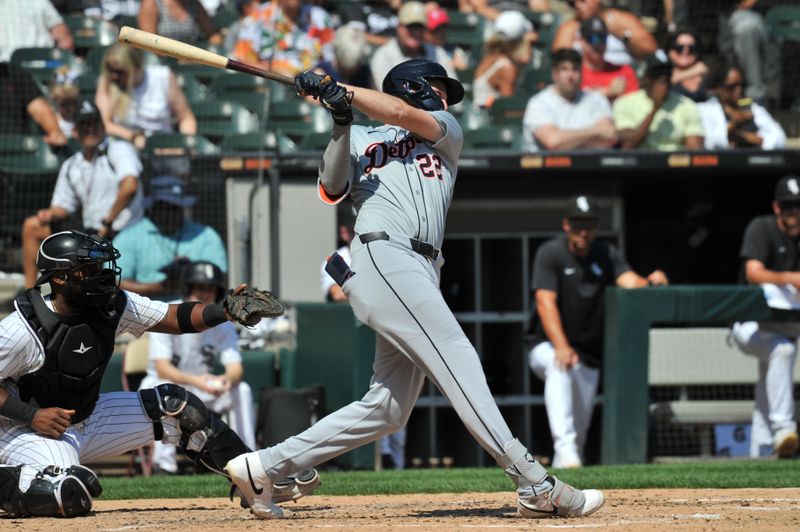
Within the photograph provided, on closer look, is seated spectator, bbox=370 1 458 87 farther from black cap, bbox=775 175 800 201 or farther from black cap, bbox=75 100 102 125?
black cap, bbox=775 175 800 201

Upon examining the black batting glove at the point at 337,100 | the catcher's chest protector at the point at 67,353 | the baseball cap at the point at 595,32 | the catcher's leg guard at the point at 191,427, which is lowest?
the catcher's leg guard at the point at 191,427

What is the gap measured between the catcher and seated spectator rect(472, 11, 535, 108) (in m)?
5.70

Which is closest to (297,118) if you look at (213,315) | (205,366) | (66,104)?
(66,104)

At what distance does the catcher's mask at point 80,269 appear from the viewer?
15.8 feet

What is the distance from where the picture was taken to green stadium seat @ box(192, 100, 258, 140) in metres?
9.74

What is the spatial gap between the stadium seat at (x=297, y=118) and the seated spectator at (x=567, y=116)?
1.52 metres

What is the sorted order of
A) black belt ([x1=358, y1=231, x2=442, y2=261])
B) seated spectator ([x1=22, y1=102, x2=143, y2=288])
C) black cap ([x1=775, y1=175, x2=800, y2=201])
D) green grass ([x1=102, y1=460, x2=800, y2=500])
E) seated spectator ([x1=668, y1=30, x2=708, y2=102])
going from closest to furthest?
black belt ([x1=358, y1=231, x2=442, y2=261]), green grass ([x1=102, y1=460, x2=800, y2=500]), black cap ([x1=775, y1=175, x2=800, y2=201]), seated spectator ([x1=22, y1=102, x2=143, y2=288]), seated spectator ([x1=668, y1=30, x2=708, y2=102])

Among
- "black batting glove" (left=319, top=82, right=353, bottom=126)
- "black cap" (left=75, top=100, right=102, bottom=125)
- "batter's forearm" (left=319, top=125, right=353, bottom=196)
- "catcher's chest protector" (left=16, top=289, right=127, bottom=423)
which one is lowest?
"catcher's chest protector" (left=16, top=289, right=127, bottom=423)

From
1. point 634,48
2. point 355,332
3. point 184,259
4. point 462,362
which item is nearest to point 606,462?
point 355,332

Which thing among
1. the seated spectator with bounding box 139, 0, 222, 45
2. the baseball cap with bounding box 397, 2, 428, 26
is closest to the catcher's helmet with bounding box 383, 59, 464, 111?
the baseball cap with bounding box 397, 2, 428, 26

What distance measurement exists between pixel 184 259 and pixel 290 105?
2029mm

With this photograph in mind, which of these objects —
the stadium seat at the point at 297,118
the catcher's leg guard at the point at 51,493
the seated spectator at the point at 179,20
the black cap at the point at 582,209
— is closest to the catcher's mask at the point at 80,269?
the catcher's leg guard at the point at 51,493

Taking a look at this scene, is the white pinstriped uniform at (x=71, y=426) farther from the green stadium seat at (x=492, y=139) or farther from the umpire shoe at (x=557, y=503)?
the green stadium seat at (x=492, y=139)

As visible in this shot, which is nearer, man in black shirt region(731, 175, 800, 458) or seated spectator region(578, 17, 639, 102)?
man in black shirt region(731, 175, 800, 458)
